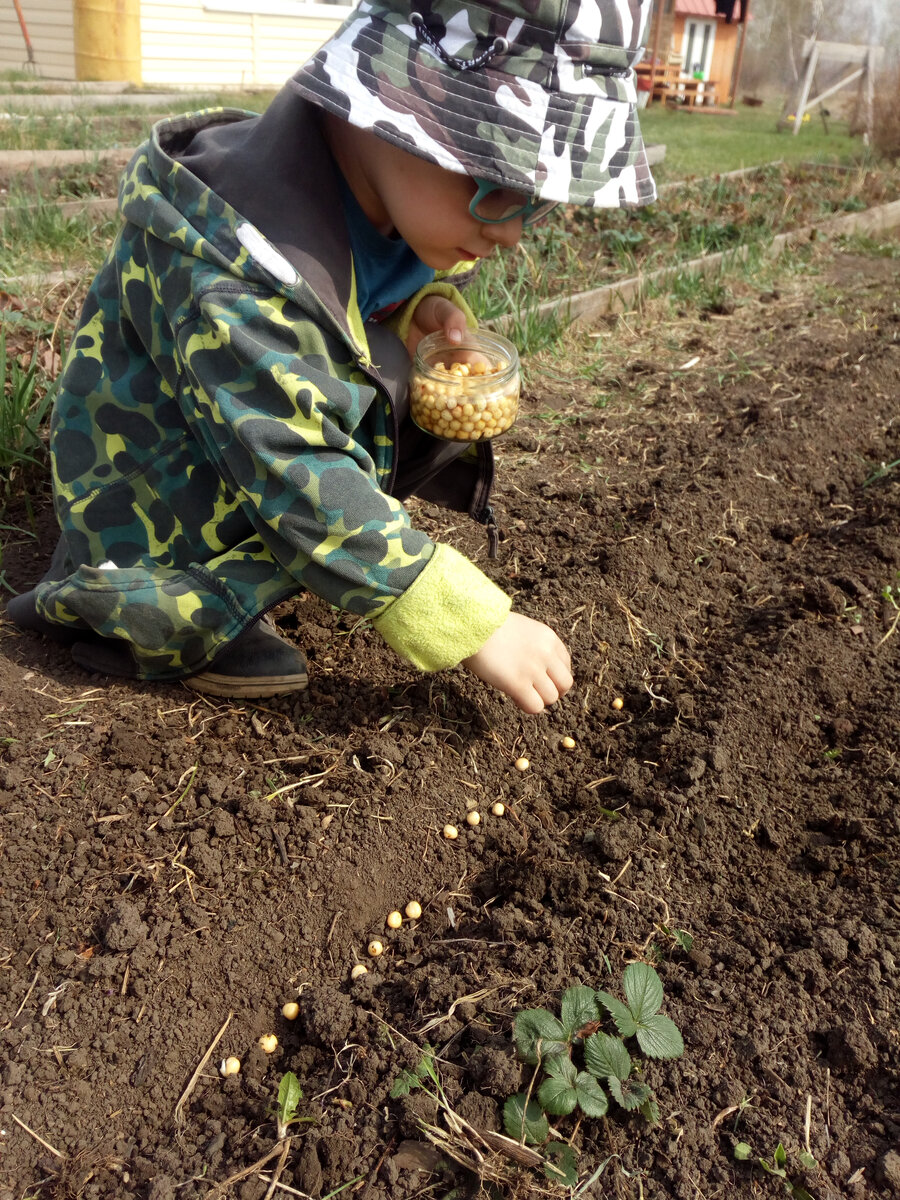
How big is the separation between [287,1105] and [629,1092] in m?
0.46

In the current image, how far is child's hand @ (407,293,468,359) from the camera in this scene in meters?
2.09

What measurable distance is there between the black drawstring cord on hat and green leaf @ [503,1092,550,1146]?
4.70ft

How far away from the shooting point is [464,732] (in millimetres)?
1901

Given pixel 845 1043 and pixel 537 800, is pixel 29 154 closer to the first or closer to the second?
pixel 537 800

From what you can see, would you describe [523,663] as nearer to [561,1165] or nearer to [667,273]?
[561,1165]

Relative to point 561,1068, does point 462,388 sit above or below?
above

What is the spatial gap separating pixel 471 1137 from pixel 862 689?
3.94 ft

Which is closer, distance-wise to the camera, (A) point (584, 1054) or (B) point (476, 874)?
(A) point (584, 1054)

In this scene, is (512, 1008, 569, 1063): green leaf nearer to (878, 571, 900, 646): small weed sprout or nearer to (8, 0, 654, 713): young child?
(8, 0, 654, 713): young child

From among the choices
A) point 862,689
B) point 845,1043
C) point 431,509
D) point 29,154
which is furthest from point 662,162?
point 845,1043

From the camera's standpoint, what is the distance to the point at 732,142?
32.9 ft

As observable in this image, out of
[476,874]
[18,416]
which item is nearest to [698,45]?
[18,416]

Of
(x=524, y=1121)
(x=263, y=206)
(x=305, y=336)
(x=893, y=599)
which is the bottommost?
(x=524, y=1121)

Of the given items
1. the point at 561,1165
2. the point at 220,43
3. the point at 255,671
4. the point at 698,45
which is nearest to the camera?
the point at 561,1165
